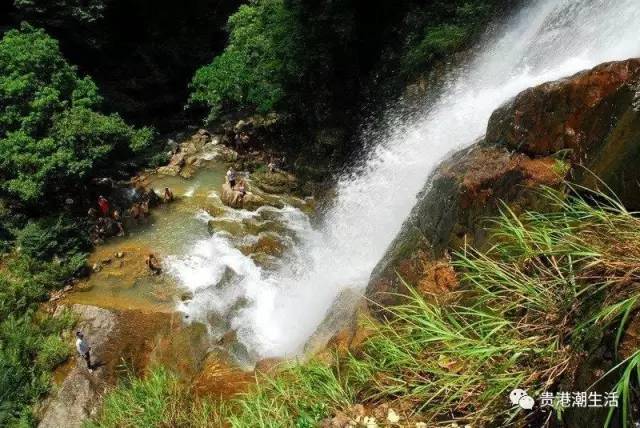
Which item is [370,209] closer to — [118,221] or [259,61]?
[259,61]

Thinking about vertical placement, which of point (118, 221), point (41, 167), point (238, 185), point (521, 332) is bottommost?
point (521, 332)

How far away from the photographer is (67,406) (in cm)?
941

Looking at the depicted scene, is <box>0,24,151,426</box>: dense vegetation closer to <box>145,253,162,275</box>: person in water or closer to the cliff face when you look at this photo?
<box>145,253,162,275</box>: person in water

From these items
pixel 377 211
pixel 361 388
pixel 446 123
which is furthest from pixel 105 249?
pixel 361 388

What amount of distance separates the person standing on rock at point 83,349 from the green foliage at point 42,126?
469 centimetres

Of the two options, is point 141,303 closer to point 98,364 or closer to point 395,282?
point 98,364

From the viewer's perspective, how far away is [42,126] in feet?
42.7

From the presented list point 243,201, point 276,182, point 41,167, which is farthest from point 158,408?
point 276,182

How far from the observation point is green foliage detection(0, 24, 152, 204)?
12414 mm

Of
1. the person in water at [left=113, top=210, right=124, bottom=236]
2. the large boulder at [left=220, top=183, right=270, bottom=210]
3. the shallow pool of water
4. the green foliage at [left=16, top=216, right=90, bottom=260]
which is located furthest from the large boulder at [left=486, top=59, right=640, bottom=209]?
the green foliage at [left=16, top=216, right=90, bottom=260]

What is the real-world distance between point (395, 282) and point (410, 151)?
5.65 metres

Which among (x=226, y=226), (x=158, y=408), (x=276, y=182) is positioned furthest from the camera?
(x=276, y=182)

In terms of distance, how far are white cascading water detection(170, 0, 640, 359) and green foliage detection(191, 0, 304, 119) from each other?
13.2 ft

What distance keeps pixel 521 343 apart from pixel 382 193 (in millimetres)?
8665
